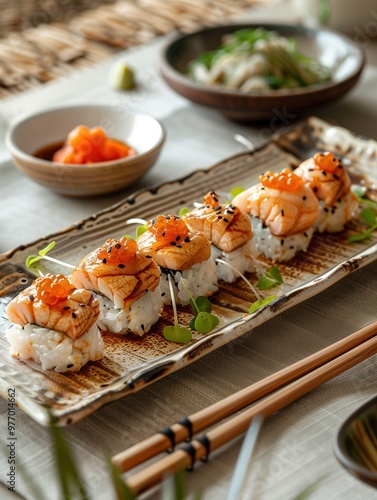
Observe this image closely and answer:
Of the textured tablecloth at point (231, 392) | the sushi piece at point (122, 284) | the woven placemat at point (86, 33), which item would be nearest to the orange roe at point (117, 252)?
the sushi piece at point (122, 284)

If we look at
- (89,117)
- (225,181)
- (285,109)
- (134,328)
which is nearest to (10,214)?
(89,117)

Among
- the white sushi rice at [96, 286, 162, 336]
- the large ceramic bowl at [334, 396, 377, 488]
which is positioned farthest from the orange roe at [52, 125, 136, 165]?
the large ceramic bowl at [334, 396, 377, 488]

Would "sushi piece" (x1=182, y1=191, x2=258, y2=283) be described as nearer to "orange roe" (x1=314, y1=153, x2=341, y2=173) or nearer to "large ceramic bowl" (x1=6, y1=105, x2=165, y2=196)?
"orange roe" (x1=314, y1=153, x2=341, y2=173)

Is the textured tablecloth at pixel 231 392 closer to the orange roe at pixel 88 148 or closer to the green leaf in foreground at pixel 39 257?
the orange roe at pixel 88 148

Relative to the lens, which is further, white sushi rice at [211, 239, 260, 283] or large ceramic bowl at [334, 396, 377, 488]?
white sushi rice at [211, 239, 260, 283]

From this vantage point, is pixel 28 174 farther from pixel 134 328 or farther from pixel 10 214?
pixel 134 328
